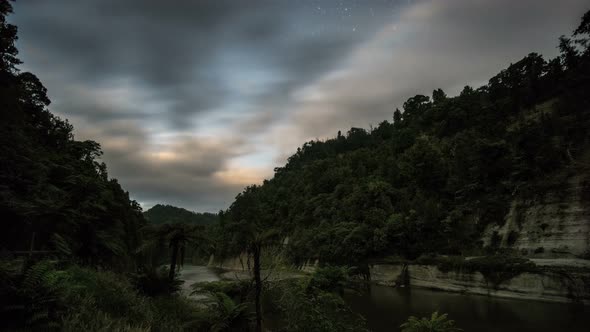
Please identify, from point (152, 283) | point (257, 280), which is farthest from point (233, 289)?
point (257, 280)

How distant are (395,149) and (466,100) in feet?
55.7

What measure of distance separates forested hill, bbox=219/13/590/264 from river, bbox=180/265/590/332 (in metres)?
9.46

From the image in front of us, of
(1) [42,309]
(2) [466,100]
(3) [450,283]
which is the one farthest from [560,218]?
(2) [466,100]

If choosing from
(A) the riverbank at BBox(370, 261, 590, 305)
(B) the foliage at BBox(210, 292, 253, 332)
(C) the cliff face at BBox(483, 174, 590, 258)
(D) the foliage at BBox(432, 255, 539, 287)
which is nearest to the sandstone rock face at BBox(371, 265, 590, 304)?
(A) the riverbank at BBox(370, 261, 590, 305)

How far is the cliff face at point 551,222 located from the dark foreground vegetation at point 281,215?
1.96m

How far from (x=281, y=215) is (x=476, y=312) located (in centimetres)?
6677

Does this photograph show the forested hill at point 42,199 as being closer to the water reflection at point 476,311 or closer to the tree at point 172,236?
the tree at point 172,236

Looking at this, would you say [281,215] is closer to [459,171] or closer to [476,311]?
[459,171]

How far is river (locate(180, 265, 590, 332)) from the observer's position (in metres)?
19.2

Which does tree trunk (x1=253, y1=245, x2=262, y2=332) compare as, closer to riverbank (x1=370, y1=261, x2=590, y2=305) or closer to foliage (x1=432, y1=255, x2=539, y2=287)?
riverbank (x1=370, y1=261, x2=590, y2=305)

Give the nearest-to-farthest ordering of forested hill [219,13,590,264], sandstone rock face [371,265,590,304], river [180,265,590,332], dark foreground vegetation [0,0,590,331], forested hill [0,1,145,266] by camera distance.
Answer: dark foreground vegetation [0,0,590,331]
forested hill [0,1,145,266]
river [180,265,590,332]
sandstone rock face [371,265,590,304]
forested hill [219,13,590,264]

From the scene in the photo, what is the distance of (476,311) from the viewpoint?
23797mm

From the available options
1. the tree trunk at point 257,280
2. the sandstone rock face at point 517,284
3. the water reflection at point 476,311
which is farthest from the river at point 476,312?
the tree trunk at point 257,280

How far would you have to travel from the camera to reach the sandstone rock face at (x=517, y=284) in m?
25.2
